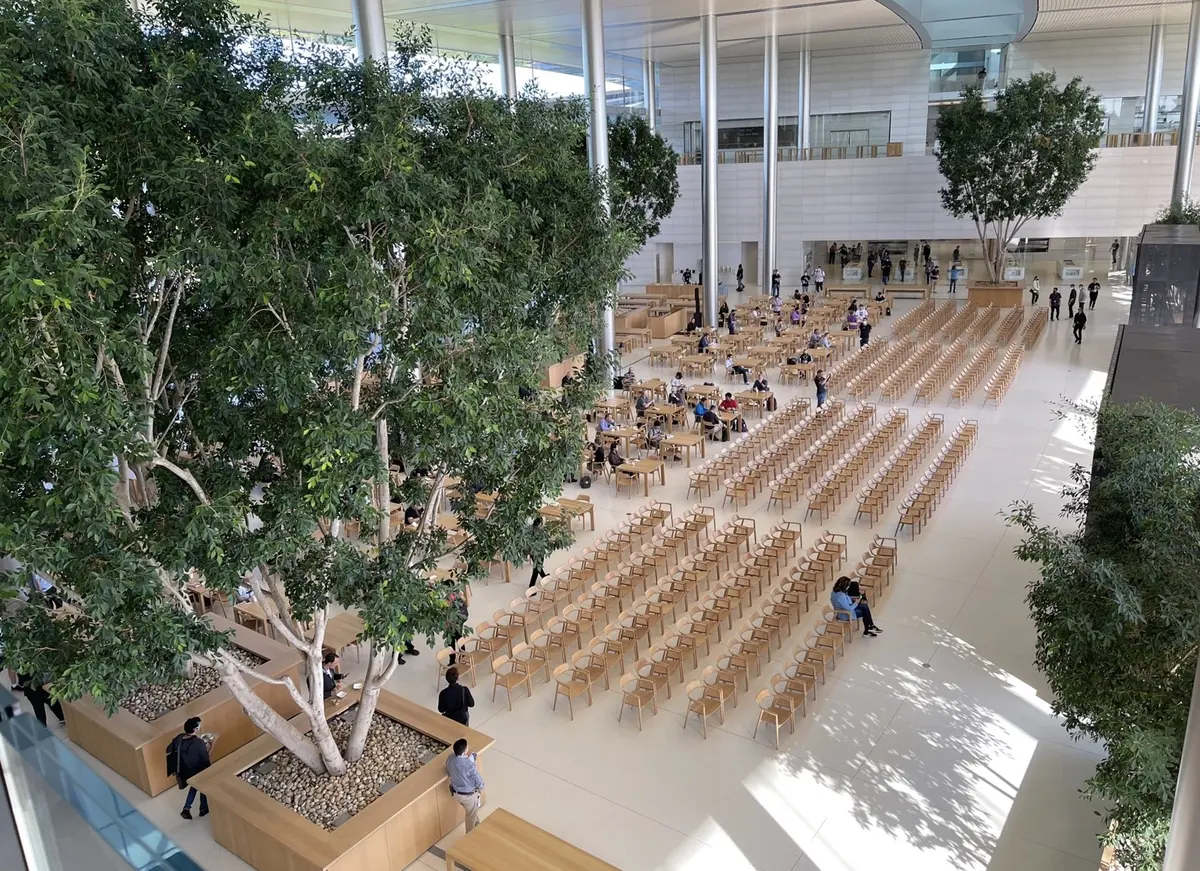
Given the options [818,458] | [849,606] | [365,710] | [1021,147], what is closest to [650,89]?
[1021,147]

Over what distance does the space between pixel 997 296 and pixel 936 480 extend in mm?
18231

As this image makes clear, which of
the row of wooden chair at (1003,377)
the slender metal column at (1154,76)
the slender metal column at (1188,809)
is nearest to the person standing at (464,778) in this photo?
the slender metal column at (1188,809)

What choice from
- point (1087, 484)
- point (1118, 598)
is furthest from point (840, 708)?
point (1118, 598)

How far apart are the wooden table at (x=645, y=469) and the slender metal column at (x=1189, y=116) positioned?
21398 millimetres

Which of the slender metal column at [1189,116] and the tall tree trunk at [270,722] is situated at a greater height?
the slender metal column at [1189,116]

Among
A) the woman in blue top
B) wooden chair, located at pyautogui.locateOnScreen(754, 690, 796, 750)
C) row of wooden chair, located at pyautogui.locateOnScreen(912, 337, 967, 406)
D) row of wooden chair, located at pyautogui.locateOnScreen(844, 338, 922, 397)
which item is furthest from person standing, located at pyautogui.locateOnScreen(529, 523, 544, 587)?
row of wooden chair, located at pyautogui.locateOnScreen(912, 337, 967, 406)

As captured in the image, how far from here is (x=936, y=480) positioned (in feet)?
47.7

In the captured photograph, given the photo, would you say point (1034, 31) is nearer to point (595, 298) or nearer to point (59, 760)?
point (595, 298)

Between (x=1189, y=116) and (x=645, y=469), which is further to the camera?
(x=1189, y=116)

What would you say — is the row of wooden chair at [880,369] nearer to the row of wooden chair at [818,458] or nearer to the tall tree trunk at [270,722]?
the row of wooden chair at [818,458]

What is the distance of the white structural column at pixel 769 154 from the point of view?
3225 cm

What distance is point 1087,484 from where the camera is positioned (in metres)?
8.36

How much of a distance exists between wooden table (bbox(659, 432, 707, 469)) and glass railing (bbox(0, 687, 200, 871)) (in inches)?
541

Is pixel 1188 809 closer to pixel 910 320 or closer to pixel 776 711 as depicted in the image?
pixel 776 711
